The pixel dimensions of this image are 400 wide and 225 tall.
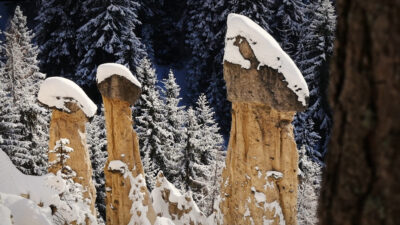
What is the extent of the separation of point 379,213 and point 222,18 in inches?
923

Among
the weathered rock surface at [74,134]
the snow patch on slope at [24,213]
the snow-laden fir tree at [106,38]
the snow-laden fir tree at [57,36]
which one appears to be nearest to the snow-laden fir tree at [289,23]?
the snow-laden fir tree at [106,38]

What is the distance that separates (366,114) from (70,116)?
8549 mm

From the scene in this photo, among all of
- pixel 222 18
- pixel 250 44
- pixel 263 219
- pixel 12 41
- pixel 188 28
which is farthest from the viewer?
pixel 188 28

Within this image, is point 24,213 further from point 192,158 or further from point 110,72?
point 192,158

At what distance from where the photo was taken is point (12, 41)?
53.9 ft

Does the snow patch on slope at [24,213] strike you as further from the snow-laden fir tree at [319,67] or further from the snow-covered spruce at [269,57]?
the snow-laden fir tree at [319,67]

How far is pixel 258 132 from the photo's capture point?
302 inches

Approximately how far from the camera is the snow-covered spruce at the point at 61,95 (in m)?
8.59

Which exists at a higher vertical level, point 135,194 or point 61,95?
point 61,95

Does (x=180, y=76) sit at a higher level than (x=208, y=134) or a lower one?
higher

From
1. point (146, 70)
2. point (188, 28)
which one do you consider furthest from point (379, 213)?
point (188, 28)

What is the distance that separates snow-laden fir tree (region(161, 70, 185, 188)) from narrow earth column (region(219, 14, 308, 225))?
25.3 ft

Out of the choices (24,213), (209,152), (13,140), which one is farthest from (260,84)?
(209,152)

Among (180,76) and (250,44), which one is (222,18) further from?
(250,44)
